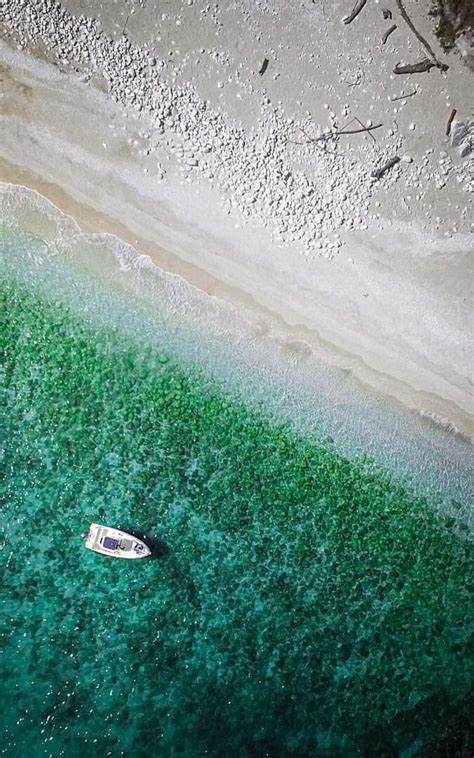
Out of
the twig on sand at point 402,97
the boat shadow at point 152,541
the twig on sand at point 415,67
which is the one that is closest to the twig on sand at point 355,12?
the twig on sand at point 415,67

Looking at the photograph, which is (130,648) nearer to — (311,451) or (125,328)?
(311,451)

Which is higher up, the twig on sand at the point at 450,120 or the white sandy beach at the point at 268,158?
the twig on sand at the point at 450,120

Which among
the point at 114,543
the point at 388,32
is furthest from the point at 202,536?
the point at 388,32

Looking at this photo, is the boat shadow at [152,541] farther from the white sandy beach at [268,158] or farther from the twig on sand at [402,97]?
the twig on sand at [402,97]

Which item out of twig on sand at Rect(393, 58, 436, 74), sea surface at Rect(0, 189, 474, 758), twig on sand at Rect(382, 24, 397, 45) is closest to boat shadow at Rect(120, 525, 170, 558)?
sea surface at Rect(0, 189, 474, 758)

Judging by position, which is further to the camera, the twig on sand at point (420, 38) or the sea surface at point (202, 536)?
the sea surface at point (202, 536)

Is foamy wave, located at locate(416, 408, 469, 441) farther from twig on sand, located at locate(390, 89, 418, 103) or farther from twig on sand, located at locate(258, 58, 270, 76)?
twig on sand, located at locate(258, 58, 270, 76)

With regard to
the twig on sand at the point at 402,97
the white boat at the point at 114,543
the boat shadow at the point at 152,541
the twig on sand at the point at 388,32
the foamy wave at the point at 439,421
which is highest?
the twig on sand at the point at 388,32
